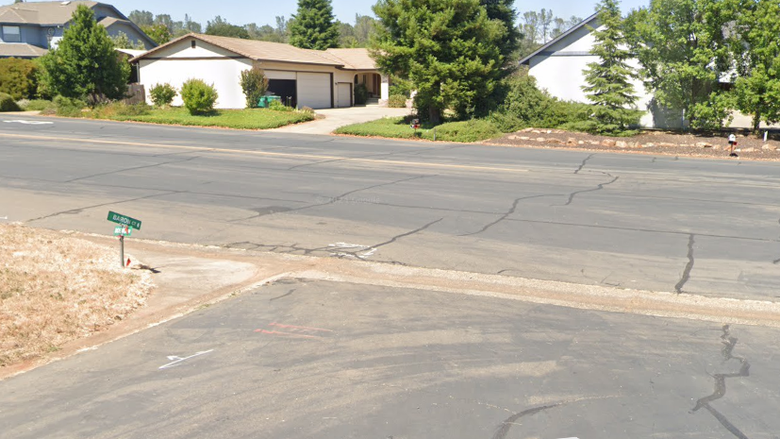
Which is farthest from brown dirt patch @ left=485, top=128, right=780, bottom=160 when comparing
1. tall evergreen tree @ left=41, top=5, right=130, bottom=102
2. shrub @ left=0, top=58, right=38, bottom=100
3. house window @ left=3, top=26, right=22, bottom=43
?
house window @ left=3, top=26, right=22, bottom=43

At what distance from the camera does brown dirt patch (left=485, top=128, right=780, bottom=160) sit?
28109 mm

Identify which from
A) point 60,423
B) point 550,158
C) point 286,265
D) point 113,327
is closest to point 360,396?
point 60,423

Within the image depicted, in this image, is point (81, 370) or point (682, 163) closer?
point (81, 370)

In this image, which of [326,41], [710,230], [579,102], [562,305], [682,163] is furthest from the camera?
[326,41]

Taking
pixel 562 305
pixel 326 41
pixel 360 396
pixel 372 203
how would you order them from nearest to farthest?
pixel 360 396
pixel 562 305
pixel 372 203
pixel 326 41

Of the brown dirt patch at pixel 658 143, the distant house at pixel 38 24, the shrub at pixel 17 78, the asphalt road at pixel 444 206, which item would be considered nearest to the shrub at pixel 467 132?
the brown dirt patch at pixel 658 143

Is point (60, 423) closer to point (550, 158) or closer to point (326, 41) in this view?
point (550, 158)

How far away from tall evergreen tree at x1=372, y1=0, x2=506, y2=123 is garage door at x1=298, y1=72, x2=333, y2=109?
12953 millimetres

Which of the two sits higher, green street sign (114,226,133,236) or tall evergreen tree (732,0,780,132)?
tall evergreen tree (732,0,780,132)

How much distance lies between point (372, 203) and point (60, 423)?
10.3 meters

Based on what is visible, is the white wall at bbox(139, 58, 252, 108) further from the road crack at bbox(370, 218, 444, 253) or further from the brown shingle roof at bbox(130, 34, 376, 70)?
the road crack at bbox(370, 218, 444, 253)

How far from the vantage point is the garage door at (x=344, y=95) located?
54062mm

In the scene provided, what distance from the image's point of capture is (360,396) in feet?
18.9

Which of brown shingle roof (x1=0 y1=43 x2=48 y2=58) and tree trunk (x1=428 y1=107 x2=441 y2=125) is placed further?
brown shingle roof (x1=0 y1=43 x2=48 y2=58)
